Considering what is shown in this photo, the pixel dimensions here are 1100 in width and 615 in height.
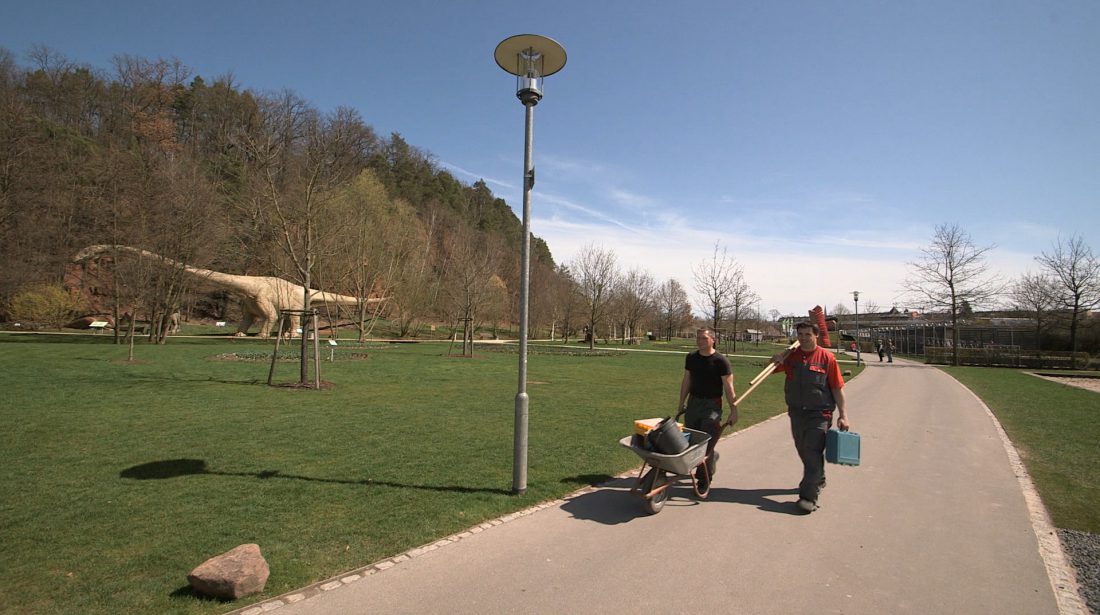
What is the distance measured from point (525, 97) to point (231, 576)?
4835 mm

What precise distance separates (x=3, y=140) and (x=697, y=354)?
41810 mm

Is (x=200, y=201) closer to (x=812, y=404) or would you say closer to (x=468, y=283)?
(x=468, y=283)

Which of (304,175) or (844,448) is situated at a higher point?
(304,175)

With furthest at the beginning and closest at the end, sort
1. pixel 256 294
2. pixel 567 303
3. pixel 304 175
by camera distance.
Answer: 1. pixel 567 303
2. pixel 256 294
3. pixel 304 175

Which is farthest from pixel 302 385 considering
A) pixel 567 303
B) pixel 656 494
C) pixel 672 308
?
pixel 672 308

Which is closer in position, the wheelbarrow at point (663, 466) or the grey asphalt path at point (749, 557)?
the grey asphalt path at point (749, 557)

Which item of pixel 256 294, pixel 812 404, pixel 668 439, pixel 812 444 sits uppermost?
pixel 256 294

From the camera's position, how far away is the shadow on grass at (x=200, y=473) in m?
5.52

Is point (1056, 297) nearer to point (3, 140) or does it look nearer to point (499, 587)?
point (499, 587)

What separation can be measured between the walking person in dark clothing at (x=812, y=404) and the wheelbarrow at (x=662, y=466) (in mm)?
969

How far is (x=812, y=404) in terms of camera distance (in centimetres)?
517

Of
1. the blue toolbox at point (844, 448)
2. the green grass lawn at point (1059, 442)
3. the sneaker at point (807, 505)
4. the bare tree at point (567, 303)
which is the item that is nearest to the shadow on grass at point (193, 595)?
the sneaker at point (807, 505)

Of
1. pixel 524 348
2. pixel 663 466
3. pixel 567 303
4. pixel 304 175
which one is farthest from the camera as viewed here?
pixel 567 303

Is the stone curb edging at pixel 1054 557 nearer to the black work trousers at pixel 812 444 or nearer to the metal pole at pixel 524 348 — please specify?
the black work trousers at pixel 812 444
